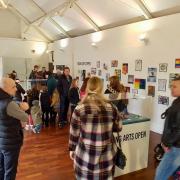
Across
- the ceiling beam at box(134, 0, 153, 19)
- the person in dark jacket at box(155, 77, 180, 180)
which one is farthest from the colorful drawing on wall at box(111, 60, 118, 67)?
the person in dark jacket at box(155, 77, 180, 180)

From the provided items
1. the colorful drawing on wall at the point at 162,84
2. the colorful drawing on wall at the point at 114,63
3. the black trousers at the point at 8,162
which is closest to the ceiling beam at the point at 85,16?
the colorful drawing on wall at the point at 114,63

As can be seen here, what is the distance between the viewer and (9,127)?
2.44m

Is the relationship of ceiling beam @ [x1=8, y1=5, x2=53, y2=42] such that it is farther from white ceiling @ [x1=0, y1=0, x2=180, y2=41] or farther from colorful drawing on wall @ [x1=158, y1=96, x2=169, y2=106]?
colorful drawing on wall @ [x1=158, y1=96, x2=169, y2=106]

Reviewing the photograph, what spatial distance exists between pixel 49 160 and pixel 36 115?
1.86m

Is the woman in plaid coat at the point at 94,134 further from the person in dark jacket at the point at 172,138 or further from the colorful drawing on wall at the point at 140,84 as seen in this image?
the colorful drawing on wall at the point at 140,84

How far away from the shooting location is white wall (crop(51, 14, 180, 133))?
527 centimetres

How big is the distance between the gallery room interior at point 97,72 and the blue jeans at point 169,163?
0.23ft

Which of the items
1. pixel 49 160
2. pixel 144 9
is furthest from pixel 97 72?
pixel 49 160

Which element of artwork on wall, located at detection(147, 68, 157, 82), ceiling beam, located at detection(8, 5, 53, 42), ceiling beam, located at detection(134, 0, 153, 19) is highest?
ceiling beam, located at detection(8, 5, 53, 42)

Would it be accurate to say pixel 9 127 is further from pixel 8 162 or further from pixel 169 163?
pixel 169 163

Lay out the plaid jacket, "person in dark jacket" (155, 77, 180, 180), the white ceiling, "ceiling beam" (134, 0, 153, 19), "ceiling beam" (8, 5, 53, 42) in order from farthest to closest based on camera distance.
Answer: "ceiling beam" (8, 5, 53, 42) → the white ceiling → "ceiling beam" (134, 0, 153, 19) → "person in dark jacket" (155, 77, 180, 180) → the plaid jacket

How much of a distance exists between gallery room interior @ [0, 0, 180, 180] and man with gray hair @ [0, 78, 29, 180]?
0.07ft

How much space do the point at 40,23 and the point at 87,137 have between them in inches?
348

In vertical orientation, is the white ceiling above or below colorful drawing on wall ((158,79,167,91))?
above
